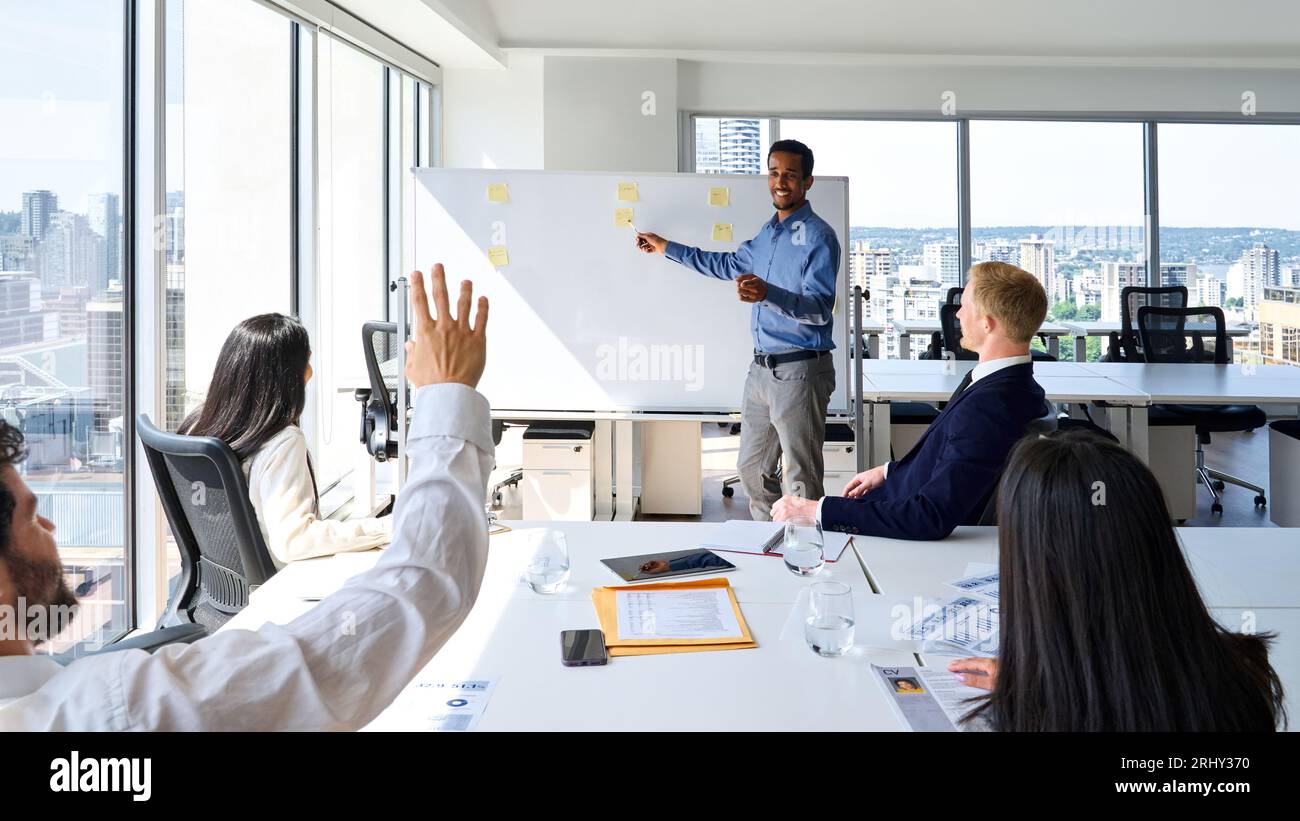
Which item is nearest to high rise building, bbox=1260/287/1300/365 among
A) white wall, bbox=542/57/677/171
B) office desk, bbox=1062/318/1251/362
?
office desk, bbox=1062/318/1251/362

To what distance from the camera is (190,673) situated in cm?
87

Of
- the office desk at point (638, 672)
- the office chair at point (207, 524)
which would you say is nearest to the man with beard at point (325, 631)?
the office desk at point (638, 672)

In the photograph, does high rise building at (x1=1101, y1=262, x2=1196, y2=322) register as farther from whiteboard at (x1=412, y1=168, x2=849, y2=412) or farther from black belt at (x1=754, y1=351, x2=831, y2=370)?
black belt at (x1=754, y1=351, x2=831, y2=370)

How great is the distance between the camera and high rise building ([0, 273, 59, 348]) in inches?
113

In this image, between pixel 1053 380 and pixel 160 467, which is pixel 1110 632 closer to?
pixel 160 467

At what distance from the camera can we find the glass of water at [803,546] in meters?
2.09

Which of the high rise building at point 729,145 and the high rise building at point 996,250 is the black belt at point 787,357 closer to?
the high rise building at point 729,145

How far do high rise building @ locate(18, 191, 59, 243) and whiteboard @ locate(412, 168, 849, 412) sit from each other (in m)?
1.88

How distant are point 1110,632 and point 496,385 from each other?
13.1 ft

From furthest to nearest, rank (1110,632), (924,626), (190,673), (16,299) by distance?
(16,299) → (924,626) → (1110,632) → (190,673)

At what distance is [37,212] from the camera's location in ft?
9.78

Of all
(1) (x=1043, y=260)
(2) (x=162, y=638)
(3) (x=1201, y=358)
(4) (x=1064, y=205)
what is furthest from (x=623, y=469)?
(4) (x=1064, y=205)

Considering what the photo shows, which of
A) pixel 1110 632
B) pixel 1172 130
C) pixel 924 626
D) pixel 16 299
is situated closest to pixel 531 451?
pixel 16 299
